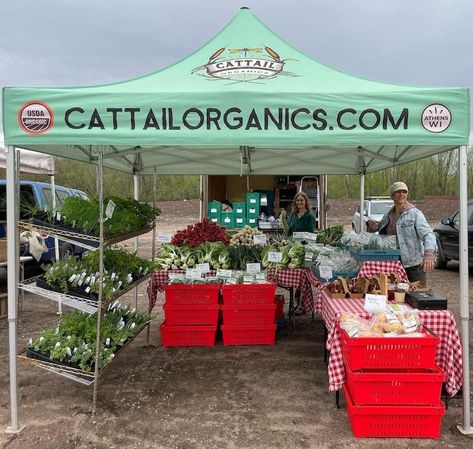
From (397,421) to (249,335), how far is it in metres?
2.10

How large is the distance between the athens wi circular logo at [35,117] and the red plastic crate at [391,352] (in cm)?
257

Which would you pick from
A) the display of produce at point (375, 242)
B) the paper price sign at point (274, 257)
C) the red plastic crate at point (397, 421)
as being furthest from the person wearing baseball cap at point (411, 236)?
the red plastic crate at point (397, 421)

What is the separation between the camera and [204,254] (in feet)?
17.0

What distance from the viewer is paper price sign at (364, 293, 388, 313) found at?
10.8 ft

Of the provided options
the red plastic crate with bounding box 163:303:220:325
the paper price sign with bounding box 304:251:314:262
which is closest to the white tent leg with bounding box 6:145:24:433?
the red plastic crate with bounding box 163:303:220:325

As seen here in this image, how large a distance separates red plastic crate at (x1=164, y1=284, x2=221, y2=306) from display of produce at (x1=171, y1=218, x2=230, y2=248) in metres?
0.73

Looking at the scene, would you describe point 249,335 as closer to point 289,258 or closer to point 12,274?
point 289,258

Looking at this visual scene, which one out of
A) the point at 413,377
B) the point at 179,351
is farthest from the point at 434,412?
the point at 179,351

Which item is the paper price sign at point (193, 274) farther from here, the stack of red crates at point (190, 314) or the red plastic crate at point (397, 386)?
the red plastic crate at point (397, 386)

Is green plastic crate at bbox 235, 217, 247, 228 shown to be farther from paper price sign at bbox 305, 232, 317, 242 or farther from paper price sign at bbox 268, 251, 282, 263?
paper price sign at bbox 268, 251, 282, 263

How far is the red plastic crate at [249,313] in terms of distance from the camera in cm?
476

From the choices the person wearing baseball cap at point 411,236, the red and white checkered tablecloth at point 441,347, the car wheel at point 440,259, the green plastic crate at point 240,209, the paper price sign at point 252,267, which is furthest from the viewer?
the car wheel at point 440,259

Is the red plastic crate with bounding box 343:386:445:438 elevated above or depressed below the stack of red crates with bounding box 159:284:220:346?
below

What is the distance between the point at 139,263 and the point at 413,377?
2.71 metres
